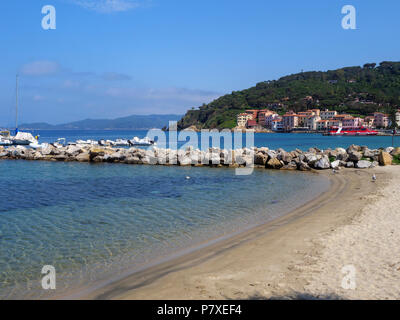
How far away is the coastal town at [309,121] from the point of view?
378ft

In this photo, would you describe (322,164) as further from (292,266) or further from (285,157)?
(292,266)

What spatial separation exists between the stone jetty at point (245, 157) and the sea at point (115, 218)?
320cm

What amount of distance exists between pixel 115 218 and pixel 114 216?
0.27 metres

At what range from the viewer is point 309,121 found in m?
131

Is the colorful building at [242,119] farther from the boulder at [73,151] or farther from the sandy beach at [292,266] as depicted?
the sandy beach at [292,266]

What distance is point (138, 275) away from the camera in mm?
6516

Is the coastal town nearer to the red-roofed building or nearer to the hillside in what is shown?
the red-roofed building

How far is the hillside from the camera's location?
141250 millimetres

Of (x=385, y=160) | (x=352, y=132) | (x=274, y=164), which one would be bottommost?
(x=274, y=164)

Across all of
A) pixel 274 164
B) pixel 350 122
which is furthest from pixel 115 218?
pixel 350 122

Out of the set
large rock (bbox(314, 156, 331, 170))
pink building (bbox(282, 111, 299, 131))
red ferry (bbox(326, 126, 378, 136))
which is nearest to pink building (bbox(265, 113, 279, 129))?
pink building (bbox(282, 111, 299, 131))

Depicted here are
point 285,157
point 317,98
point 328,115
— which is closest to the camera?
point 285,157
